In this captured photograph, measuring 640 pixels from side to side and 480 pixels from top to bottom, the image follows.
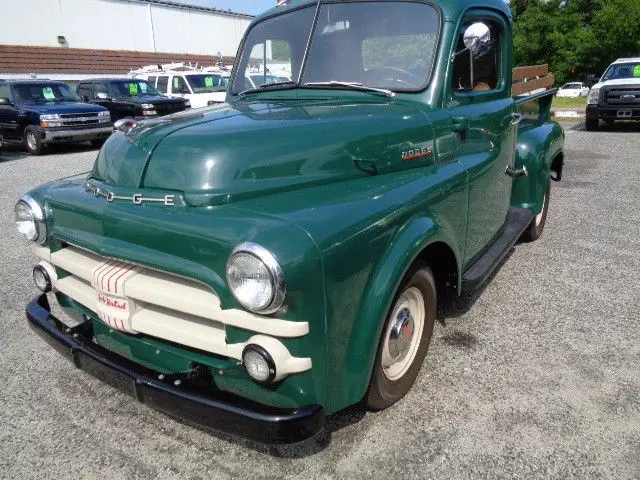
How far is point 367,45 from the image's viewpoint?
290 cm

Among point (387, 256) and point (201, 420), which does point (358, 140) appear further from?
point (201, 420)

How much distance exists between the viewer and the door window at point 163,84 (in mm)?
14833

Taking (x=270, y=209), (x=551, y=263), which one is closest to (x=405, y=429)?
(x=270, y=209)

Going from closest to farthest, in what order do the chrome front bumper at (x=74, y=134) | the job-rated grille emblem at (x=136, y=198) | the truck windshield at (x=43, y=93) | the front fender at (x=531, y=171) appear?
the job-rated grille emblem at (x=136, y=198) < the front fender at (x=531, y=171) < the chrome front bumper at (x=74, y=134) < the truck windshield at (x=43, y=93)

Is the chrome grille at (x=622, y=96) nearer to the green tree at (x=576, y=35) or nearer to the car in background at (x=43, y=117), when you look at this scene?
the car in background at (x=43, y=117)

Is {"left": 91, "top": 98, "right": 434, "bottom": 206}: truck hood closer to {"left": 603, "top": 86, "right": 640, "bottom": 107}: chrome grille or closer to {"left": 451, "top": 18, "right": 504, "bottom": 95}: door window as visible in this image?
{"left": 451, "top": 18, "right": 504, "bottom": 95}: door window

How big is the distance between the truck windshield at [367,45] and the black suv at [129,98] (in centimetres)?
1047

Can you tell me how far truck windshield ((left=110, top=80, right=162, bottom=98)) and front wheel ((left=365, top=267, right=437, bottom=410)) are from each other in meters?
13.2

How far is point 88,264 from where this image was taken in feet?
7.31

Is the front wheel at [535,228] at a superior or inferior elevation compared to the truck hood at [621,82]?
inferior

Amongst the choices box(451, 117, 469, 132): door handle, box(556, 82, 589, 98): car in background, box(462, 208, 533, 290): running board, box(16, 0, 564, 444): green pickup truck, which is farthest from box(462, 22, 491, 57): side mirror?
box(556, 82, 589, 98): car in background

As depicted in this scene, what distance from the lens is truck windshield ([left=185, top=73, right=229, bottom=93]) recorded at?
14.4 meters

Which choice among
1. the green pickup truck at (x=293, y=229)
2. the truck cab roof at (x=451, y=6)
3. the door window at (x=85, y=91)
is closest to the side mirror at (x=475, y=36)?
the green pickup truck at (x=293, y=229)

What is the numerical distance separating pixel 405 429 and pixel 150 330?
1.22 m
